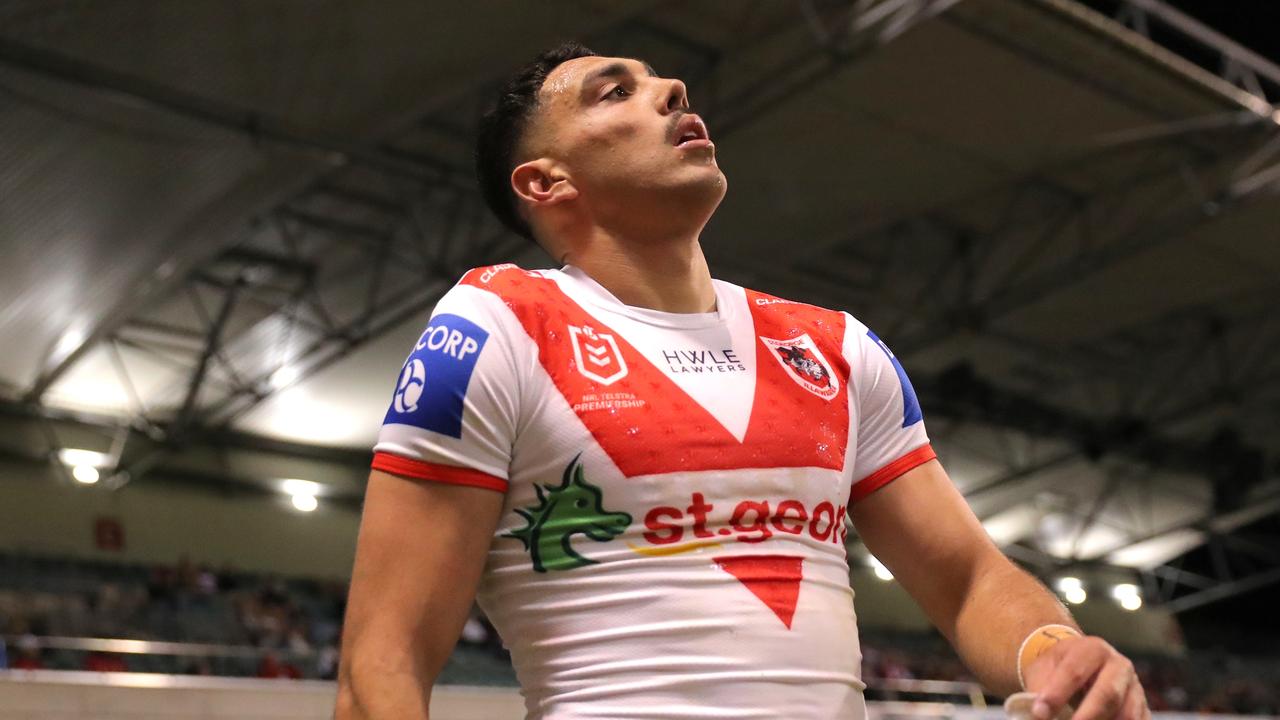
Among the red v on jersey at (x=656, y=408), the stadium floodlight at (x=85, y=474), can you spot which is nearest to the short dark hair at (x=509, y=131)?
the red v on jersey at (x=656, y=408)

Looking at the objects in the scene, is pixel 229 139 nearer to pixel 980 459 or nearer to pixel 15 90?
pixel 15 90

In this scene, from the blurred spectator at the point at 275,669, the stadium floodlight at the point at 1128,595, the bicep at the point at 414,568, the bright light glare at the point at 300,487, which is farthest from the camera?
the stadium floodlight at the point at 1128,595

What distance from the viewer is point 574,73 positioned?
193cm

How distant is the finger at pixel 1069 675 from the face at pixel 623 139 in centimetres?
75

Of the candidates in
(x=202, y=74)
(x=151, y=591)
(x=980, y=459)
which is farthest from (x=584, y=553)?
(x=980, y=459)

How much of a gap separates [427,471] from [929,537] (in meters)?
0.68

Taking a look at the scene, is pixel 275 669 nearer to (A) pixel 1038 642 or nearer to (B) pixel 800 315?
(B) pixel 800 315

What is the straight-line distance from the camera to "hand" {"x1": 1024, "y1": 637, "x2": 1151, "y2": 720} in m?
1.29

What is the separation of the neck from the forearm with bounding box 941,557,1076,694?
1.64 ft

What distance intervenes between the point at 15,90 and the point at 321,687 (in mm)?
4398

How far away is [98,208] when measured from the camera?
34.1 feet

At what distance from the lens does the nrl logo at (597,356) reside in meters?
1.61

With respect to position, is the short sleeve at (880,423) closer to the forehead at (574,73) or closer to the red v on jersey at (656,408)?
the red v on jersey at (656,408)

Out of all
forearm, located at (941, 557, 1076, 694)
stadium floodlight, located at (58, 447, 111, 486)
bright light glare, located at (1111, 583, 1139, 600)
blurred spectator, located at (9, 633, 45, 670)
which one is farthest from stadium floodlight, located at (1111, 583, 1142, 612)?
forearm, located at (941, 557, 1076, 694)
